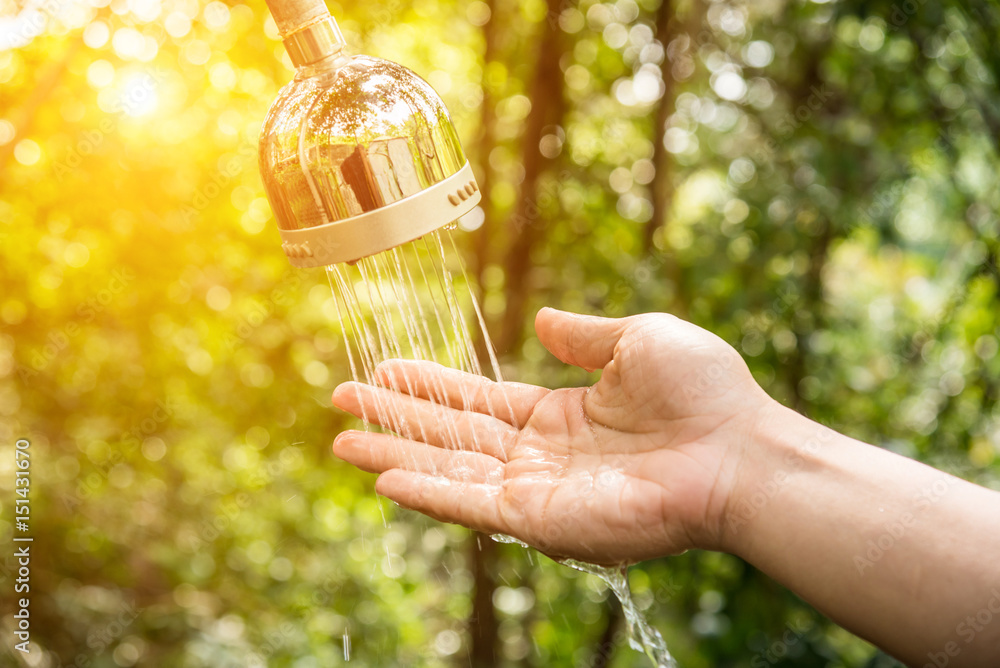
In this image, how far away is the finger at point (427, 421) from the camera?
133 centimetres

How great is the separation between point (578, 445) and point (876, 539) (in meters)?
0.50

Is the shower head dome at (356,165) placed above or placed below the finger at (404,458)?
above

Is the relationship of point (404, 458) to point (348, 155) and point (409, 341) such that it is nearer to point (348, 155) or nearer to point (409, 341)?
point (409, 341)

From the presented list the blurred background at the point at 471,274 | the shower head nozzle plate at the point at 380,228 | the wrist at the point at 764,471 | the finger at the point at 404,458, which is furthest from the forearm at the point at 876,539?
the blurred background at the point at 471,274

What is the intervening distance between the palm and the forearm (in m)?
0.07

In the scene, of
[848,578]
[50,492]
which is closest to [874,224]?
[848,578]

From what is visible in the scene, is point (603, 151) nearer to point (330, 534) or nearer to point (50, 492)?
point (330, 534)

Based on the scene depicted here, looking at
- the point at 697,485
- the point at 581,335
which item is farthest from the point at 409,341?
the point at 697,485

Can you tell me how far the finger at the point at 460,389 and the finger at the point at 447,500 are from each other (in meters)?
0.25

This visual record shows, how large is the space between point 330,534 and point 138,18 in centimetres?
187

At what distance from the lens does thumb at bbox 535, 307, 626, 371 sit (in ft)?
4.12

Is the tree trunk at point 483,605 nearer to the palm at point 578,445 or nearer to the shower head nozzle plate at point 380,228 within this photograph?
the palm at point 578,445

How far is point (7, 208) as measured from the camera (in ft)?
7.50

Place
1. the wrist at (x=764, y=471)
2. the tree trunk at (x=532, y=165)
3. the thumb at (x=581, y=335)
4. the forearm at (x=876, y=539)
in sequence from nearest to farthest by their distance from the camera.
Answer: the forearm at (x=876, y=539) → the wrist at (x=764, y=471) → the thumb at (x=581, y=335) → the tree trunk at (x=532, y=165)
